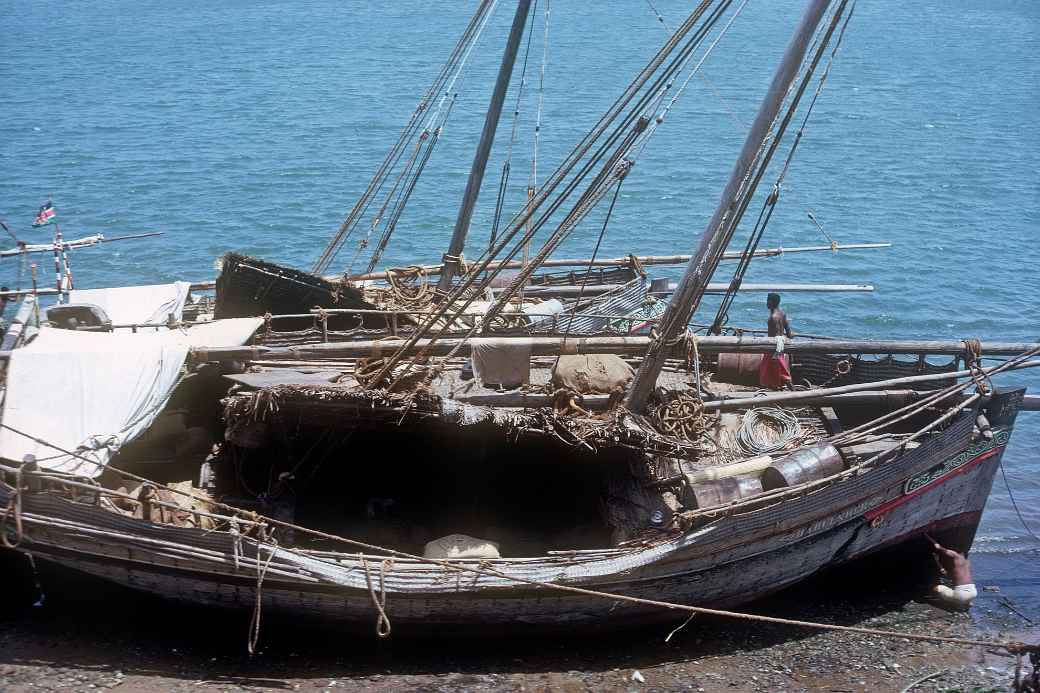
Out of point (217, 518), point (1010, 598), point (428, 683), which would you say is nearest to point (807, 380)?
point (1010, 598)

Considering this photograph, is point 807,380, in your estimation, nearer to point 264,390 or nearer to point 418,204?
point 264,390

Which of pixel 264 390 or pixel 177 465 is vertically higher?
pixel 264 390

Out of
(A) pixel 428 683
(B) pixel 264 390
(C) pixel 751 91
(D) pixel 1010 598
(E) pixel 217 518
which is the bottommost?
(D) pixel 1010 598

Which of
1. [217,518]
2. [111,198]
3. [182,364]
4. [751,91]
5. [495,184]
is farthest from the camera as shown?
[751,91]

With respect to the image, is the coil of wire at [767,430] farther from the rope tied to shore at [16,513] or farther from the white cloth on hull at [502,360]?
the rope tied to shore at [16,513]

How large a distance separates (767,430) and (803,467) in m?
1.55

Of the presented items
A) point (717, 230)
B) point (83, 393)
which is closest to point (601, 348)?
point (717, 230)

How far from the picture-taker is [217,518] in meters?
11.7

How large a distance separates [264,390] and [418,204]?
102 feet

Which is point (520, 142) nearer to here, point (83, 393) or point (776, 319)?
point (776, 319)

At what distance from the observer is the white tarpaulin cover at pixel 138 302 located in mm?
15492

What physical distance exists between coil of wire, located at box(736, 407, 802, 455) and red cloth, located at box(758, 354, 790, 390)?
63cm

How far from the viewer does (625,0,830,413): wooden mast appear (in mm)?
12906

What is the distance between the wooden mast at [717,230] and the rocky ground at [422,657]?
3.41 meters
